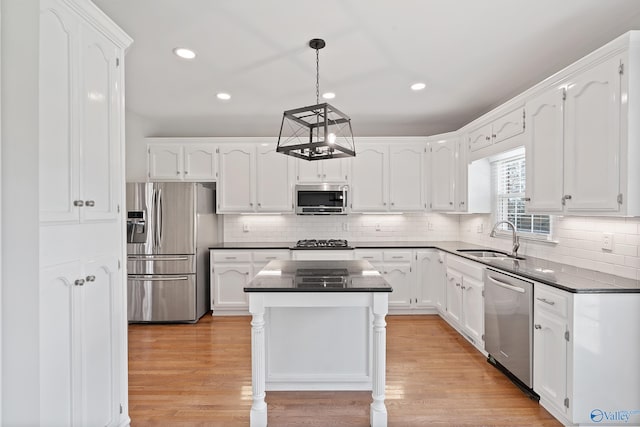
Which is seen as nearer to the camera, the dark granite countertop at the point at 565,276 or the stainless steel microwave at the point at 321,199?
the dark granite countertop at the point at 565,276

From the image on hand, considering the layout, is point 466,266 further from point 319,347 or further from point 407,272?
point 319,347

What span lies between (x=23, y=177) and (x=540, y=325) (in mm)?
2940

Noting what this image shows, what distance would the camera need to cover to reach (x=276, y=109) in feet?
13.7

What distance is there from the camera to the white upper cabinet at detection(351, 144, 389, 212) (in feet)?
15.1

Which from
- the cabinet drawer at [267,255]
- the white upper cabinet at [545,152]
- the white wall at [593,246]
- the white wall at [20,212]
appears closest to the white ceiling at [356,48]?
the white upper cabinet at [545,152]

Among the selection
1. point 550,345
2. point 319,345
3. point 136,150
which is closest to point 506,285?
point 550,345

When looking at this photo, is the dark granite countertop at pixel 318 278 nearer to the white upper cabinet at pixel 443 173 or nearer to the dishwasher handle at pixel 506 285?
the dishwasher handle at pixel 506 285

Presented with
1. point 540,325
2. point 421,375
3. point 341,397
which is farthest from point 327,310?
point 540,325

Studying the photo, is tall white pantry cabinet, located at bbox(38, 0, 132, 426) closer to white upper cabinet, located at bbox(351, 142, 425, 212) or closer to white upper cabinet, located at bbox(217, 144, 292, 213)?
white upper cabinet, located at bbox(217, 144, 292, 213)

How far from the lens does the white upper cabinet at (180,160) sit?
14.9ft

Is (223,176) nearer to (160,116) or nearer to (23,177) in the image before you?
(160,116)

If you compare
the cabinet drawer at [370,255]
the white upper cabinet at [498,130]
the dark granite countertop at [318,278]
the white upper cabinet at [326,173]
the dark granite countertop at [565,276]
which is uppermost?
the white upper cabinet at [498,130]

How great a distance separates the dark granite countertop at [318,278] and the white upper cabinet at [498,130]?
180cm

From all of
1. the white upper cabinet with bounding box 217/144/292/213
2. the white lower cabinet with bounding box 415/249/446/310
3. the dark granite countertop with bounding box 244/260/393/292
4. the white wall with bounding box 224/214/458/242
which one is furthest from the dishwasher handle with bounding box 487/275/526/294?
the white upper cabinet with bounding box 217/144/292/213
